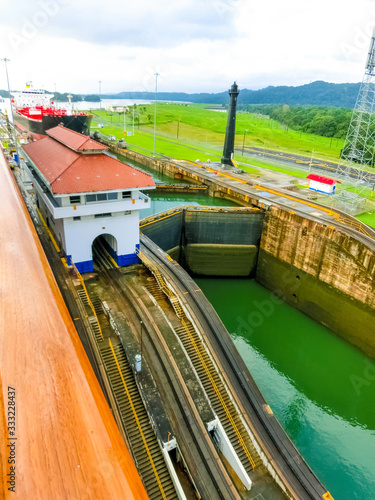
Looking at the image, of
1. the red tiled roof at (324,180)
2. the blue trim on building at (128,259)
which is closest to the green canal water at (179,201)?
the red tiled roof at (324,180)

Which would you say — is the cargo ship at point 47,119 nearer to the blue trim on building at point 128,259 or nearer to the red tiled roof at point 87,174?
the red tiled roof at point 87,174

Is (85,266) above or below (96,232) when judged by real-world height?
below

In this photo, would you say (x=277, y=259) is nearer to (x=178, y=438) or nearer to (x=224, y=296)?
(x=224, y=296)

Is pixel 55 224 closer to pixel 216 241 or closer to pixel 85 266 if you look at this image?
pixel 85 266

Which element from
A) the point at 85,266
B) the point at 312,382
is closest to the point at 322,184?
the point at 312,382

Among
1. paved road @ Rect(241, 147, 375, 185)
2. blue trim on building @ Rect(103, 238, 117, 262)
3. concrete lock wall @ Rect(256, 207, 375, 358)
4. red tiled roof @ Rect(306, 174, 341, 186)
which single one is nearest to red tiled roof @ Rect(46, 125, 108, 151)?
blue trim on building @ Rect(103, 238, 117, 262)

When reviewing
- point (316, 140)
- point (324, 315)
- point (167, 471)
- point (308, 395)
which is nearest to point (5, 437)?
point (167, 471)

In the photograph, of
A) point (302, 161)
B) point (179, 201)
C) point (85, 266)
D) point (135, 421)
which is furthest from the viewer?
point (302, 161)
